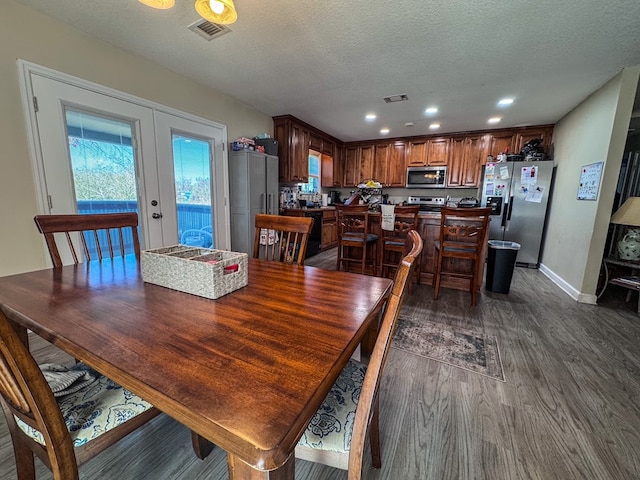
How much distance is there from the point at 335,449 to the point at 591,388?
178 cm

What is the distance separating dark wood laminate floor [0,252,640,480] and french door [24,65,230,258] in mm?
1303

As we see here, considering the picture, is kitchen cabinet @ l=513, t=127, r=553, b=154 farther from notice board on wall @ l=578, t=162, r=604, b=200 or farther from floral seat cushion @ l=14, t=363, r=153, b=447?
floral seat cushion @ l=14, t=363, r=153, b=447

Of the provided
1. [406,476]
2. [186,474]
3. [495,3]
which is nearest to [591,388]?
[406,476]

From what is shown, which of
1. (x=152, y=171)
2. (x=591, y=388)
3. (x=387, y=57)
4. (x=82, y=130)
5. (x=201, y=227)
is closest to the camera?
(x=591, y=388)

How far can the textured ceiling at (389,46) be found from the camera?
5.92 feet

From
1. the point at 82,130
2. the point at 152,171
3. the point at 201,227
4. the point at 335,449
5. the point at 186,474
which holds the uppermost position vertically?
the point at 82,130

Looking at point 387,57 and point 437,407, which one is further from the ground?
point 387,57

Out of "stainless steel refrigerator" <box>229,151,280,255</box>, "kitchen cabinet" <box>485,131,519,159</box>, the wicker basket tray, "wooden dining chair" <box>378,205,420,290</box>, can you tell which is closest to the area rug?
"wooden dining chair" <box>378,205,420,290</box>

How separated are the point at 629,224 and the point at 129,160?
15.9 feet

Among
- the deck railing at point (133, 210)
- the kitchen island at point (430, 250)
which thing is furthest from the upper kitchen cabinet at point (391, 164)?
the deck railing at point (133, 210)

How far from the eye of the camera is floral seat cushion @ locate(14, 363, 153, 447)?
74 cm

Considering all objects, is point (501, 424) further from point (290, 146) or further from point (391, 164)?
point (391, 164)

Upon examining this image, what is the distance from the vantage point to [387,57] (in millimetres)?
2393

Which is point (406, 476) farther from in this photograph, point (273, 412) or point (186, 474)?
point (273, 412)
